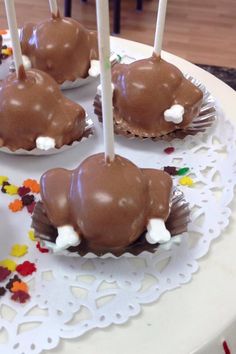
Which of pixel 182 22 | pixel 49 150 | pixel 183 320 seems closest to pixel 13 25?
pixel 49 150

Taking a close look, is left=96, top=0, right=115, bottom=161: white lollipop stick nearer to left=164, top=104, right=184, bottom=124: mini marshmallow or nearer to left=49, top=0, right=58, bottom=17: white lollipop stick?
left=164, top=104, right=184, bottom=124: mini marshmallow

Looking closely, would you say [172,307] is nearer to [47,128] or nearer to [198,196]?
[198,196]

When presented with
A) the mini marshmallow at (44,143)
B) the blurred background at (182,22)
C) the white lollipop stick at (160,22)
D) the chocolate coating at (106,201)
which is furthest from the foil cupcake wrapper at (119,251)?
the blurred background at (182,22)

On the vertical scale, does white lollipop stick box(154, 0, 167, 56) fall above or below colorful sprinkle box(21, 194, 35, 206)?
above

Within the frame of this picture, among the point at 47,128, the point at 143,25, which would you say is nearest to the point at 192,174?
the point at 47,128

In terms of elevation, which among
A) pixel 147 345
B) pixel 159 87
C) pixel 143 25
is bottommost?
pixel 143 25

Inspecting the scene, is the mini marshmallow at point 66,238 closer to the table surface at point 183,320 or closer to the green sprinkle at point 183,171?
the table surface at point 183,320

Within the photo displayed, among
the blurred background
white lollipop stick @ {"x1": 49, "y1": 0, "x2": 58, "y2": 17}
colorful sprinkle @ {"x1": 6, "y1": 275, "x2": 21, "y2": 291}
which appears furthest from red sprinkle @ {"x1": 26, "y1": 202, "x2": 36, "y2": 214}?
the blurred background
